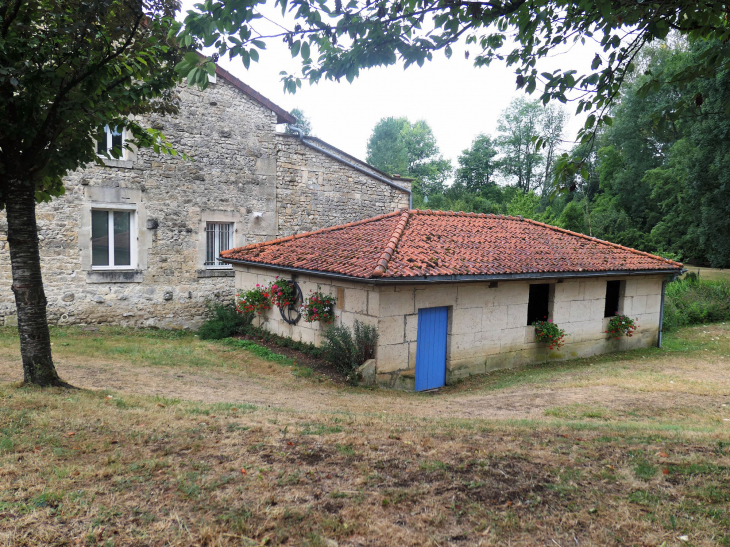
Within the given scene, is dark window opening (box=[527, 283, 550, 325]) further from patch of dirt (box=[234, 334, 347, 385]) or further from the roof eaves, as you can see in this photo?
the roof eaves

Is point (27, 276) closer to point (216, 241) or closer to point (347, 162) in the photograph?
point (216, 241)

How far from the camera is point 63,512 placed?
308cm

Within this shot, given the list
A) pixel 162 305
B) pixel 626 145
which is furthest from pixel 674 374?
pixel 626 145

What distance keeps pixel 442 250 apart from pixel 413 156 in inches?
1578

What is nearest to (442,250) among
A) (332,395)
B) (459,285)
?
(459,285)

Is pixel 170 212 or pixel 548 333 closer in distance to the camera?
pixel 548 333

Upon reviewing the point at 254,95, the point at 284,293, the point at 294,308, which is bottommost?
the point at 294,308

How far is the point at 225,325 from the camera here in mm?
12953

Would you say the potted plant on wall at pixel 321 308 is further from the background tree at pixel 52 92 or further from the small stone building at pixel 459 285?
the background tree at pixel 52 92

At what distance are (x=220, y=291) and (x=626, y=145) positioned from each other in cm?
3105

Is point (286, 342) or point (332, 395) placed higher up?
point (286, 342)

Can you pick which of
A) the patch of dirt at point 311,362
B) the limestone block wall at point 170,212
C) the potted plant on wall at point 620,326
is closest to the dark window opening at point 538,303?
the potted plant on wall at point 620,326

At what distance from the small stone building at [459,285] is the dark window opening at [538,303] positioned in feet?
0.08

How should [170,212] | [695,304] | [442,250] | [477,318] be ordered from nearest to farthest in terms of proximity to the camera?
→ [477,318], [442,250], [170,212], [695,304]
